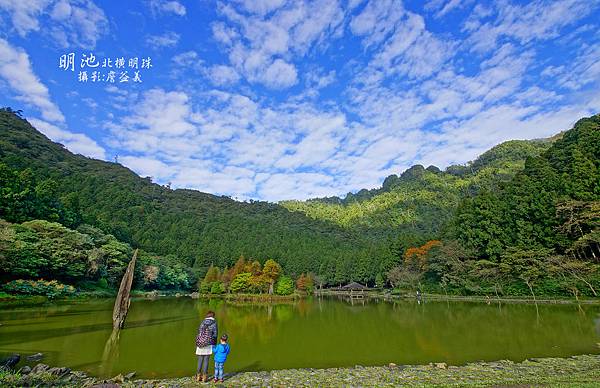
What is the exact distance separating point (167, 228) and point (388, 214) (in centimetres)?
6200

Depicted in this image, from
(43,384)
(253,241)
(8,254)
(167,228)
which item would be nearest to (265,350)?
(43,384)

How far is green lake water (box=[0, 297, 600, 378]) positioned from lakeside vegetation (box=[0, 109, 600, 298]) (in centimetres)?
1119

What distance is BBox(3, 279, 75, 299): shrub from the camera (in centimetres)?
2492

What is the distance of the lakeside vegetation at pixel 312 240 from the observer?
28.1 m

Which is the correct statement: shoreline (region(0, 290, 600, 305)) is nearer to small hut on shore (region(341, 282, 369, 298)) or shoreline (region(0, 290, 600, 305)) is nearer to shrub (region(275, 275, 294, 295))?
small hut on shore (region(341, 282, 369, 298))

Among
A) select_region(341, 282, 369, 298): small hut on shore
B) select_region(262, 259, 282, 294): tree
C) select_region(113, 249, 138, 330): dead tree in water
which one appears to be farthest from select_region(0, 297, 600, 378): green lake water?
select_region(341, 282, 369, 298): small hut on shore

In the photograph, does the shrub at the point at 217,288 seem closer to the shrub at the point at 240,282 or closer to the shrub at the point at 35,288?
the shrub at the point at 240,282

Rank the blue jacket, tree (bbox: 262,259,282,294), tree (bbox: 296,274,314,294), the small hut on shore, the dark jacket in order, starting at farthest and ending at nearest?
tree (bbox: 296,274,314,294) < the small hut on shore < tree (bbox: 262,259,282,294) < the dark jacket < the blue jacket

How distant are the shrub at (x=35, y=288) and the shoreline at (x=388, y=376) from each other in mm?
22168

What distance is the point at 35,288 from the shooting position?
2581 centimetres

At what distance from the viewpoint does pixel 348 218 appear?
368ft

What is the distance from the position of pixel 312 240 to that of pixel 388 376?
7219 centimetres

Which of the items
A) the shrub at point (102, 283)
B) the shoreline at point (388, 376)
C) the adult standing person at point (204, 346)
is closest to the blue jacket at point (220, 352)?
the adult standing person at point (204, 346)

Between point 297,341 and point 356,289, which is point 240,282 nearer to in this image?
point 356,289
